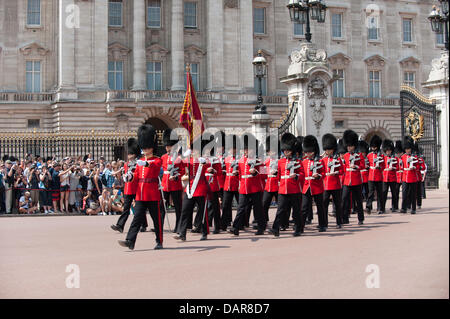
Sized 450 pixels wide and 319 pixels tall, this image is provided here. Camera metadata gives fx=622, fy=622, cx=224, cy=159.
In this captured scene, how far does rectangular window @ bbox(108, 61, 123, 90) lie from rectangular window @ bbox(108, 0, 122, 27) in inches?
85.3

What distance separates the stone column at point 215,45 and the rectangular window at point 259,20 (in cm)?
347

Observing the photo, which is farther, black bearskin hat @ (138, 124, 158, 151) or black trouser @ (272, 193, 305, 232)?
black trouser @ (272, 193, 305, 232)

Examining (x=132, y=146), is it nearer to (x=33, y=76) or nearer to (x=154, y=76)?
(x=33, y=76)

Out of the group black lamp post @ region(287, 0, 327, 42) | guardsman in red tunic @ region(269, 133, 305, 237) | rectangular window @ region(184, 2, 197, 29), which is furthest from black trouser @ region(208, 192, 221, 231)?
rectangular window @ region(184, 2, 197, 29)

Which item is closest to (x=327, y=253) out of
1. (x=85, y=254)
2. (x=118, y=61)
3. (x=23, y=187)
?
(x=85, y=254)

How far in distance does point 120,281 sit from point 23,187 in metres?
10.7

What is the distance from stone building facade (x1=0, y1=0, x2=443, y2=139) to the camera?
3183 centimetres

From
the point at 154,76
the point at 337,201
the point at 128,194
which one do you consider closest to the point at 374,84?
the point at 154,76

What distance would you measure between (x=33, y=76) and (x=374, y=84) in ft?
70.2

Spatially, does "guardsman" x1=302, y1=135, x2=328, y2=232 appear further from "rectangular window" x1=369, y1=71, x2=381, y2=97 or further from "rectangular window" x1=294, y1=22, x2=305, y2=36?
"rectangular window" x1=369, y1=71, x2=381, y2=97

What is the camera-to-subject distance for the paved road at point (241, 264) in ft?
16.5

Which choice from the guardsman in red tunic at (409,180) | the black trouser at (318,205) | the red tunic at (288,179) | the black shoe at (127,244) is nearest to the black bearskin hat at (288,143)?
the red tunic at (288,179)
